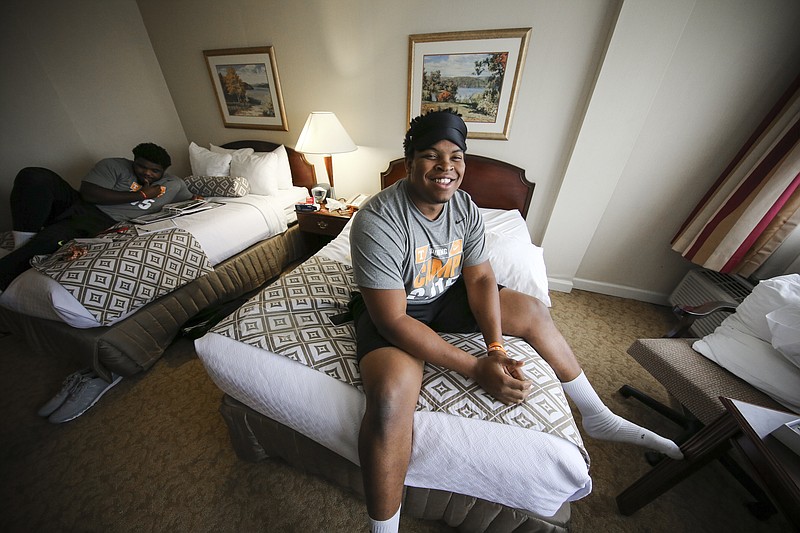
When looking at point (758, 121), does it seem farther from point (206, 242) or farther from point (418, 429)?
point (206, 242)

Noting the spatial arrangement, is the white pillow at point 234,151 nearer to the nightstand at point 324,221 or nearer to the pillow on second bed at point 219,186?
the pillow on second bed at point 219,186

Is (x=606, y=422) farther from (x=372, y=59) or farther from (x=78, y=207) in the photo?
(x=78, y=207)

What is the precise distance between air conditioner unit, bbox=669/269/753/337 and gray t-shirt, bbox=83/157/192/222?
3924mm

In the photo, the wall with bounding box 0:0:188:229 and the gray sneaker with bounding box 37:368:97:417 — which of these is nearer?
the gray sneaker with bounding box 37:368:97:417

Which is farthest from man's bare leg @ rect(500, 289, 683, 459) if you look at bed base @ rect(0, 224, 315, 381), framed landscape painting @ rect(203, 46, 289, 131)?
framed landscape painting @ rect(203, 46, 289, 131)

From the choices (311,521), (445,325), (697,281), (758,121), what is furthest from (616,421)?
(758,121)

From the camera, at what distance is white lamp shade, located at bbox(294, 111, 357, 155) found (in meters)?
1.97

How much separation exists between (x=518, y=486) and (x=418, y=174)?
932mm

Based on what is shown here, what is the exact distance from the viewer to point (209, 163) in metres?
2.41

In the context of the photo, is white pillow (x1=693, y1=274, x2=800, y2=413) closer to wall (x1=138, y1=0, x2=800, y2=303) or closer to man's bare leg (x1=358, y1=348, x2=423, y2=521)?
wall (x1=138, y1=0, x2=800, y2=303)

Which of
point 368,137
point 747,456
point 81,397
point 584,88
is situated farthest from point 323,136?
point 747,456

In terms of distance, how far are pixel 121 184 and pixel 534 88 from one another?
301 cm

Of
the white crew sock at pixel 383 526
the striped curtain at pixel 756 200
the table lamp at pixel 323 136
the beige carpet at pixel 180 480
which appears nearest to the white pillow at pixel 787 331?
the beige carpet at pixel 180 480

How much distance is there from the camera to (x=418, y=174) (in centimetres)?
84
